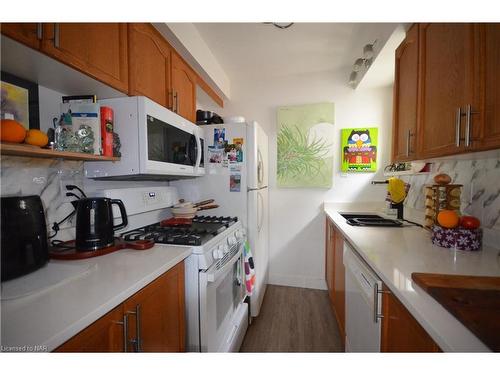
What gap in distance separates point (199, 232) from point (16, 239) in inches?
28.1

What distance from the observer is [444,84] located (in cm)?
96

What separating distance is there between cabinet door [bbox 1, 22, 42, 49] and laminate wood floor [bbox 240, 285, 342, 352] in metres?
1.92

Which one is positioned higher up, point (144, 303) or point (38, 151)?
point (38, 151)

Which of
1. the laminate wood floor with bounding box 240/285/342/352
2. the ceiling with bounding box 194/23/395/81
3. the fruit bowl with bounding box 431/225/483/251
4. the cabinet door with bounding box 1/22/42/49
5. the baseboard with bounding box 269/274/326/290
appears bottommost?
the laminate wood floor with bounding box 240/285/342/352

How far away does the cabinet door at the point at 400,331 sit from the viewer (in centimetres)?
57

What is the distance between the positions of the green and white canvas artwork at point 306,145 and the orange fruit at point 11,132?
2.02m

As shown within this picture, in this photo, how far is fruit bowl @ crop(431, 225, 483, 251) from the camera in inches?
39.0

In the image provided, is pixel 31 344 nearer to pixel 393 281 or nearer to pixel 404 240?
pixel 393 281

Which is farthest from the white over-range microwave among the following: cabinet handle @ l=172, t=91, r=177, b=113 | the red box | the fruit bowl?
the fruit bowl

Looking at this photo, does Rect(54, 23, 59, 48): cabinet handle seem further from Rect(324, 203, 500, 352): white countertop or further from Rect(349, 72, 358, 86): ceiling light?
Rect(349, 72, 358, 86): ceiling light

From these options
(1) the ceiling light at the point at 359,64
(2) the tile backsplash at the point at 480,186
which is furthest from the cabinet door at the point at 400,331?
(1) the ceiling light at the point at 359,64
